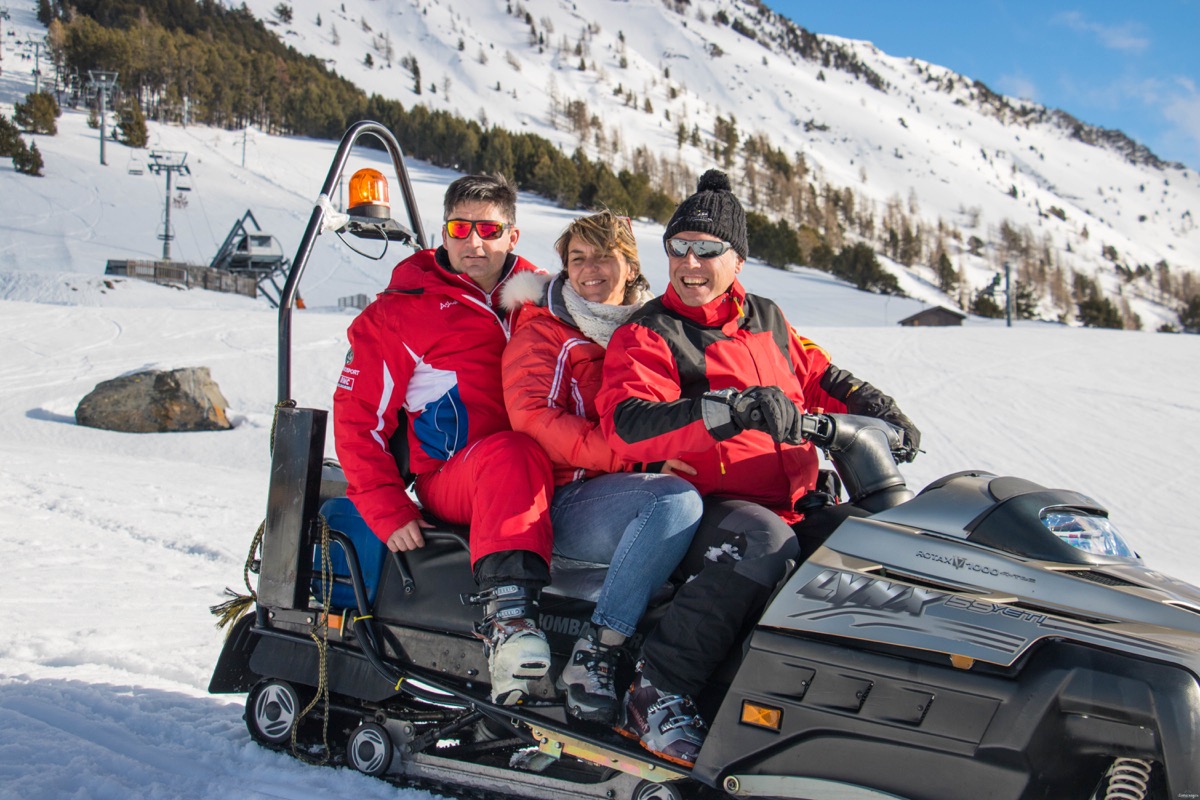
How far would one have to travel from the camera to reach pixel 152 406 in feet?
32.9

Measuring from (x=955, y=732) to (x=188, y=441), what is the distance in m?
9.42

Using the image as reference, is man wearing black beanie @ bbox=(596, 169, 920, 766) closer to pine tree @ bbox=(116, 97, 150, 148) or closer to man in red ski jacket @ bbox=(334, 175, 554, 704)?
man in red ski jacket @ bbox=(334, 175, 554, 704)

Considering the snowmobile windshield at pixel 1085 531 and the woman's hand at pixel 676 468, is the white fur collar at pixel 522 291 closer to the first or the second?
the woman's hand at pixel 676 468

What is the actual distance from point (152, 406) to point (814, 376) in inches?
357

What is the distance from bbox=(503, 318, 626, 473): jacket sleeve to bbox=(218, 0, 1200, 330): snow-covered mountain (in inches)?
2999

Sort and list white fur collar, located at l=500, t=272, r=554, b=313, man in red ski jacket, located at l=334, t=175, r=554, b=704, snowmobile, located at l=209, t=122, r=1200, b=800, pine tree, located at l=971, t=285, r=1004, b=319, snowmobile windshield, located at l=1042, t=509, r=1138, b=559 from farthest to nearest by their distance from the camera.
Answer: pine tree, located at l=971, t=285, r=1004, b=319, white fur collar, located at l=500, t=272, r=554, b=313, man in red ski jacket, located at l=334, t=175, r=554, b=704, snowmobile windshield, located at l=1042, t=509, r=1138, b=559, snowmobile, located at l=209, t=122, r=1200, b=800

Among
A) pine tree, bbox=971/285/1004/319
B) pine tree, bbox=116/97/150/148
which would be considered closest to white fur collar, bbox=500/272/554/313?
pine tree, bbox=971/285/1004/319

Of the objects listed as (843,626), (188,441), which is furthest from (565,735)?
(188,441)

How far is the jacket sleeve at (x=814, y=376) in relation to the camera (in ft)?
9.59

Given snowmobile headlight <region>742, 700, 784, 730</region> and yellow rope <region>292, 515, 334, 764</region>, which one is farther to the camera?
yellow rope <region>292, 515, 334, 764</region>

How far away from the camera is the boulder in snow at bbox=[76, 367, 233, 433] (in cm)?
1000

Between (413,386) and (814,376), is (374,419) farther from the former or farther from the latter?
(814,376)

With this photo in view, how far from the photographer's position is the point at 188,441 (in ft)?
32.0

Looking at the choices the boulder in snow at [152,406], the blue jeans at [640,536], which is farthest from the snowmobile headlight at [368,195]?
the boulder in snow at [152,406]
